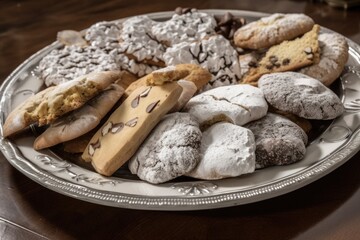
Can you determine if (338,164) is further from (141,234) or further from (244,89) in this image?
(141,234)

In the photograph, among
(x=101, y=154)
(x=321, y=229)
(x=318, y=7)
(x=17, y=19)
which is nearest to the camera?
(x=321, y=229)

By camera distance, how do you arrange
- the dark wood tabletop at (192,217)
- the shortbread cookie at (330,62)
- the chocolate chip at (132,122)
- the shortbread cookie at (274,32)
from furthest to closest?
1. the shortbread cookie at (274,32)
2. the shortbread cookie at (330,62)
3. the chocolate chip at (132,122)
4. the dark wood tabletop at (192,217)

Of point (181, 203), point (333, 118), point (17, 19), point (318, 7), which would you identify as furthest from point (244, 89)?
point (17, 19)

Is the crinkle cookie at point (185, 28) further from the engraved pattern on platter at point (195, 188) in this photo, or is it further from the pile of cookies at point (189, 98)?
the engraved pattern on platter at point (195, 188)

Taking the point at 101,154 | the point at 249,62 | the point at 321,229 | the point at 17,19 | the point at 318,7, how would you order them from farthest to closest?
the point at 17,19 → the point at 318,7 → the point at 249,62 → the point at 101,154 → the point at 321,229

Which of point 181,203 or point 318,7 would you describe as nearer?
point 181,203

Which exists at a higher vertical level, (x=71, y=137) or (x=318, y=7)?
(x=71, y=137)

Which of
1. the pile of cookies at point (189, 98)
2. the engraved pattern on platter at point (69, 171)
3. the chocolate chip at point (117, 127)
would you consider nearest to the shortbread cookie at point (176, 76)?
the pile of cookies at point (189, 98)
